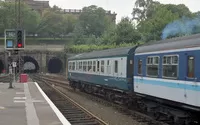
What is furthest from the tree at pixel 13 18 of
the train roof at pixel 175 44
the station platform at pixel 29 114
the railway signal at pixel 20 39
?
the train roof at pixel 175 44

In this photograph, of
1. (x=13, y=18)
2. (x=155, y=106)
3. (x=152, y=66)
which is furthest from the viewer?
(x=13, y=18)

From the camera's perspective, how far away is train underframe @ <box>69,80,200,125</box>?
12855mm

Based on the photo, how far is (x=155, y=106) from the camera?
15391 mm

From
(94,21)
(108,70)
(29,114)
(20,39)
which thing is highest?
(94,21)

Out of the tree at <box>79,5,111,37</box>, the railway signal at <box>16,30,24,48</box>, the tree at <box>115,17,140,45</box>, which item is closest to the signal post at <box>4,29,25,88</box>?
the railway signal at <box>16,30,24,48</box>

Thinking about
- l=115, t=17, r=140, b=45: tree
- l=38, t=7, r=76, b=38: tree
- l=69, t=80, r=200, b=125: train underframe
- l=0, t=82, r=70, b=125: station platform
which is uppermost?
l=38, t=7, r=76, b=38: tree

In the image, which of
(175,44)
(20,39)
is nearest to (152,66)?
(175,44)

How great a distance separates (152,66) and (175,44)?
6.86ft

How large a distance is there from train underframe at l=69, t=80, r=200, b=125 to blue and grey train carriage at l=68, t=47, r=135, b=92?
1.29 feet

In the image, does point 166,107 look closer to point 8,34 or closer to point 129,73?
point 129,73

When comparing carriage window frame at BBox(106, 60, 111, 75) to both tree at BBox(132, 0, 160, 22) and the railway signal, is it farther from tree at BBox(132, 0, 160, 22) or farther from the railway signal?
tree at BBox(132, 0, 160, 22)

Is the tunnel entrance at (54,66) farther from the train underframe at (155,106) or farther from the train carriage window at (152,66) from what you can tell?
the train carriage window at (152,66)

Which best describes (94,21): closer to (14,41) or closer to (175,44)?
(14,41)

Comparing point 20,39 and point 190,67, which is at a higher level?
point 20,39
